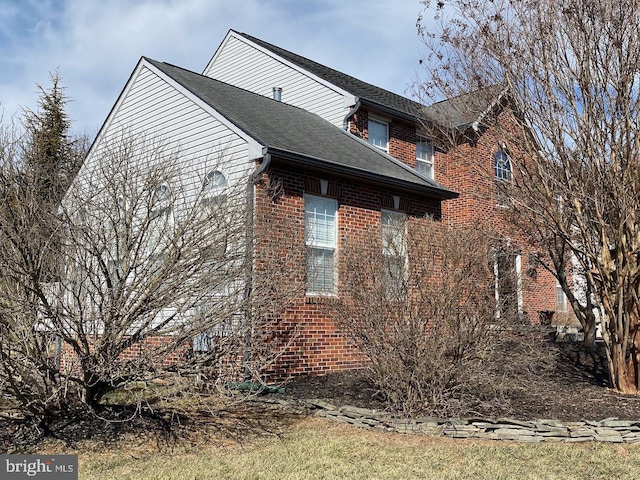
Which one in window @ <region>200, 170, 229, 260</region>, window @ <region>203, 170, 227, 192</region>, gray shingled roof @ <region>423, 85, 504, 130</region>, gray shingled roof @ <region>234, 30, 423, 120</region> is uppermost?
gray shingled roof @ <region>234, 30, 423, 120</region>

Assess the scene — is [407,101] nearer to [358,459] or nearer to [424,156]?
[424,156]

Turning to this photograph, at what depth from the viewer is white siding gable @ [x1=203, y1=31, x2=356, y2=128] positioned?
15.3 meters

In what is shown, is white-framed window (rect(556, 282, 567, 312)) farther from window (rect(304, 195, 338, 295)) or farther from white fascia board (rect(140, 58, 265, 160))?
white fascia board (rect(140, 58, 265, 160))

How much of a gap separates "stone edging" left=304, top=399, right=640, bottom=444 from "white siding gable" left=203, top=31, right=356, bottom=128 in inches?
371

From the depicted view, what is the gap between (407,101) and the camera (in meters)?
19.0

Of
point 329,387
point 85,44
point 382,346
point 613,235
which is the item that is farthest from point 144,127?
point 613,235

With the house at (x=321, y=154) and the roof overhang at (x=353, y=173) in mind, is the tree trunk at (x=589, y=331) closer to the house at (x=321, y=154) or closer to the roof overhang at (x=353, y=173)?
the house at (x=321, y=154)

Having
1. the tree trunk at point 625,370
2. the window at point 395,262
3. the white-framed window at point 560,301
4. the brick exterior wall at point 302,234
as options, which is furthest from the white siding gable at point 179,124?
the white-framed window at point 560,301

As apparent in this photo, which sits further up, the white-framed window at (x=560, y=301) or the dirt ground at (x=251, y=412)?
the white-framed window at (x=560, y=301)

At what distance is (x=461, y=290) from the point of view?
7316 millimetres

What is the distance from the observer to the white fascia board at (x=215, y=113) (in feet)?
32.8

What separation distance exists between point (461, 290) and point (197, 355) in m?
3.17

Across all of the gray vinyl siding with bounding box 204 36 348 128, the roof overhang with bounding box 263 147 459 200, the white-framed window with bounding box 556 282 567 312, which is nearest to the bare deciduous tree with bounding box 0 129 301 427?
the roof overhang with bounding box 263 147 459 200

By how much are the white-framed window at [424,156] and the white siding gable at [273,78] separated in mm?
2578
